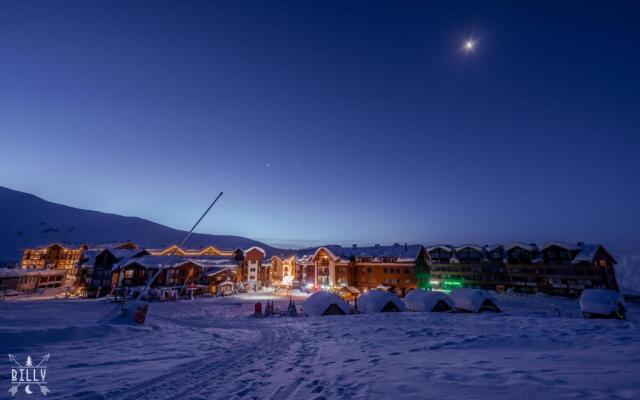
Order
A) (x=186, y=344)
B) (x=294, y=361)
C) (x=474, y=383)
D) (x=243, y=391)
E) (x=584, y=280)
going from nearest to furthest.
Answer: (x=474, y=383) < (x=243, y=391) < (x=294, y=361) < (x=186, y=344) < (x=584, y=280)

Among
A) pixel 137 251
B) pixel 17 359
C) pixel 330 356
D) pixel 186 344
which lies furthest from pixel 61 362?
pixel 137 251

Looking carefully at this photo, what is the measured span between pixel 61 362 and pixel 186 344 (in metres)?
4.60

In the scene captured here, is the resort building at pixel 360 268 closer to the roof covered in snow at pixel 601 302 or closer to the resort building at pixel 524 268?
the resort building at pixel 524 268

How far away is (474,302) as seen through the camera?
99.2 ft

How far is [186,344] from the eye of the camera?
41.8ft

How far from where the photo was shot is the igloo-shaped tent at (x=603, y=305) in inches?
1024

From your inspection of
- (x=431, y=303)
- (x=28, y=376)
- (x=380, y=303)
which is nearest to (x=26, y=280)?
(x=28, y=376)

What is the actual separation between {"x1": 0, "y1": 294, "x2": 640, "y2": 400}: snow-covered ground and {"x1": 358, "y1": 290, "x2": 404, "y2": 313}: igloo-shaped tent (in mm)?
14778

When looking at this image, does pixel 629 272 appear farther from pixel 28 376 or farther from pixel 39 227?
pixel 39 227

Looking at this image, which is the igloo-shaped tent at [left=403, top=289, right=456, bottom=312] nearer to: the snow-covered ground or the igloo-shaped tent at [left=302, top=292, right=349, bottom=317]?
the igloo-shaped tent at [left=302, top=292, right=349, bottom=317]

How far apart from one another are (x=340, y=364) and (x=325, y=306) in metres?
19.1

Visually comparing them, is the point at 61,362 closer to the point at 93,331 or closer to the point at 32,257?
the point at 93,331

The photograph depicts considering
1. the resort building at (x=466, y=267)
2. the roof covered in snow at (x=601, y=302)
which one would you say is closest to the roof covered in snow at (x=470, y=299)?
the roof covered in snow at (x=601, y=302)

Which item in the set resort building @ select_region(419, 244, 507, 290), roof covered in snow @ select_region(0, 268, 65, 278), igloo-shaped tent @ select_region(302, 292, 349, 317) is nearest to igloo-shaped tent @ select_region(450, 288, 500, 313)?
igloo-shaped tent @ select_region(302, 292, 349, 317)
